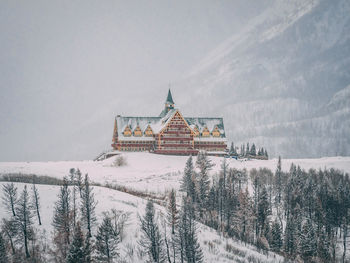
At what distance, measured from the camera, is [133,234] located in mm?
37625

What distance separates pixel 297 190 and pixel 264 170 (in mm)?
17682

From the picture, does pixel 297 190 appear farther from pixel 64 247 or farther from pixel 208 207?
pixel 64 247

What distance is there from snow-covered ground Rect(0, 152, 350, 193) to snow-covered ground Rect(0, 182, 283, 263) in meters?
13.1

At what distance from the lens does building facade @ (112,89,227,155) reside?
3930 inches

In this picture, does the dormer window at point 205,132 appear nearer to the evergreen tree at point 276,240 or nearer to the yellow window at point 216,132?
the yellow window at point 216,132

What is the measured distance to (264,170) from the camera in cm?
7444

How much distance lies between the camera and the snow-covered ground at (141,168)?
63.0 metres

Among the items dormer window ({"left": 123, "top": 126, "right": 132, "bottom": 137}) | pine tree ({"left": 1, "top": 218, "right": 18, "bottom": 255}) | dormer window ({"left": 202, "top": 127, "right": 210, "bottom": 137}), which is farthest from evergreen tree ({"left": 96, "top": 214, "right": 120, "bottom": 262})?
dormer window ({"left": 202, "top": 127, "right": 210, "bottom": 137})

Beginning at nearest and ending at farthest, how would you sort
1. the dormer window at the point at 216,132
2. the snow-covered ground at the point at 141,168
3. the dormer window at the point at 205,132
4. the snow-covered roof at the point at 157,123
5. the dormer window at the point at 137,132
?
1. the snow-covered ground at the point at 141,168
2. the dormer window at the point at 137,132
3. the snow-covered roof at the point at 157,123
4. the dormer window at the point at 205,132
5. the dormer window at the point at 216,132

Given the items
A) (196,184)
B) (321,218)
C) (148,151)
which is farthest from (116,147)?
(321,218)

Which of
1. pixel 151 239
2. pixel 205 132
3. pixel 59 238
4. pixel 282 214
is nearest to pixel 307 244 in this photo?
pixel 282 214

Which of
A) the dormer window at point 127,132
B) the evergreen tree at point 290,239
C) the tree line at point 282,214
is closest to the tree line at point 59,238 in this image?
the tree line at point 282,214

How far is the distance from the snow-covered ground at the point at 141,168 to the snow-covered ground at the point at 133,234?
1306 cm

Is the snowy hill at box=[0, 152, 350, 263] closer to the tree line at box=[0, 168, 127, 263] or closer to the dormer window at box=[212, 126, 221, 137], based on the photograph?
the tree line at box=[0, 168, 127, 263]
